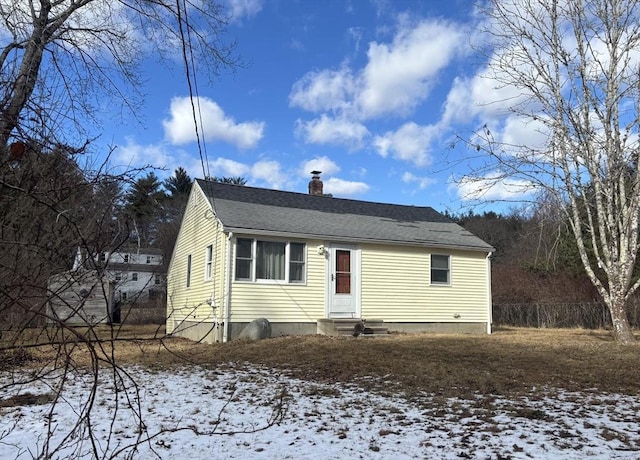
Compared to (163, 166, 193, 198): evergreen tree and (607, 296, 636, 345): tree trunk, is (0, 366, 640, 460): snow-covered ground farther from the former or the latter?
(163, 166, 193, 198): evergreen tree

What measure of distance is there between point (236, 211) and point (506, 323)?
530 inches

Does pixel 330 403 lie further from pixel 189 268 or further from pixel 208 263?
pixel 189 268

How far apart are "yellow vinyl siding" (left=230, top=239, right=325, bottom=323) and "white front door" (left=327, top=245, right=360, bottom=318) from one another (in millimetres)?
290

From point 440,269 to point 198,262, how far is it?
24.2 feet

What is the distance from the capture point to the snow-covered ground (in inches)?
162

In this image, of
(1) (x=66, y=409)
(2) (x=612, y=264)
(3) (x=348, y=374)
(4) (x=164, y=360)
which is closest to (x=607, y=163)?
(2) (x=612, y=264)

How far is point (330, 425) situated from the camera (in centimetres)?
493

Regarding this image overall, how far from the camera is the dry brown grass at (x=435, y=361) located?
22.5 feet

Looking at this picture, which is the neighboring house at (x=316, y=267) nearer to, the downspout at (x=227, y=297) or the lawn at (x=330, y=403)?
the downspout at (x=227, y=297)

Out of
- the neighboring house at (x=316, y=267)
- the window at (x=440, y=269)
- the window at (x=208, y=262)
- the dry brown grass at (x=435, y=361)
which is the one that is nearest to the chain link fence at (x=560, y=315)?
the neighboring house at (x=316, y=267)

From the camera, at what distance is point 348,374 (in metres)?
7.74

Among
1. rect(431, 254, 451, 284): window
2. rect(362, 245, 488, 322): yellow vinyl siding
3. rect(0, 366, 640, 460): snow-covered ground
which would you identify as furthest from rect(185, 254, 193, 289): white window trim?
rect(0, 366, 640, 460): snow-covered ground

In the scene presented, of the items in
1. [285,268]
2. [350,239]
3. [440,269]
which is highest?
[350,239]

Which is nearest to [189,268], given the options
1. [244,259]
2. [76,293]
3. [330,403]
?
[244,259]
